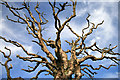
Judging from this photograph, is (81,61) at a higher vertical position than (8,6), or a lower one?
lower

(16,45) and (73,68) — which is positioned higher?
(16,45)

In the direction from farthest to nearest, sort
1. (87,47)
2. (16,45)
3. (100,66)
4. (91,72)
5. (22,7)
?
(22,7) → (87,47) → (91,72) → (100,66) → (16,45)

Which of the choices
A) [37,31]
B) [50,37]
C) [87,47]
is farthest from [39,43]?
[87,47]

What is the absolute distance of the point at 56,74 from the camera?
19.8 ft

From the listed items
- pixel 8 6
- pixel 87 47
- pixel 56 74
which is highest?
pixel 8 6

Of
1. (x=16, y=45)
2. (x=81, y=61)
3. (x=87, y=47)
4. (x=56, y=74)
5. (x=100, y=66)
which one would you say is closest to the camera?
(x=56, y=74)

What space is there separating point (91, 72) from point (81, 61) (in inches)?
88.0

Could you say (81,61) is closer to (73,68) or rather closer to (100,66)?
(73,68)

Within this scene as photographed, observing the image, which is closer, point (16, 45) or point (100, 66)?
point (16, 45)

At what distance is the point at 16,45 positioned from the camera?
23.2 ft

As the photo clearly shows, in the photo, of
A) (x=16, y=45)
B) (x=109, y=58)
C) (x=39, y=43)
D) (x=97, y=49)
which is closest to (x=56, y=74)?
(x=39, y=43)

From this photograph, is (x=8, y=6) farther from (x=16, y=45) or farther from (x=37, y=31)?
(x=16, y=45)

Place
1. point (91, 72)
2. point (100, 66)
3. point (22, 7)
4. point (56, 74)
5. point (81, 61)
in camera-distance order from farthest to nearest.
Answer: point (22, 7)
point (91, 72)
point (100, 66)
point (81, 61)
point (56, 74)

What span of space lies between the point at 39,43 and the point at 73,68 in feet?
9.53
